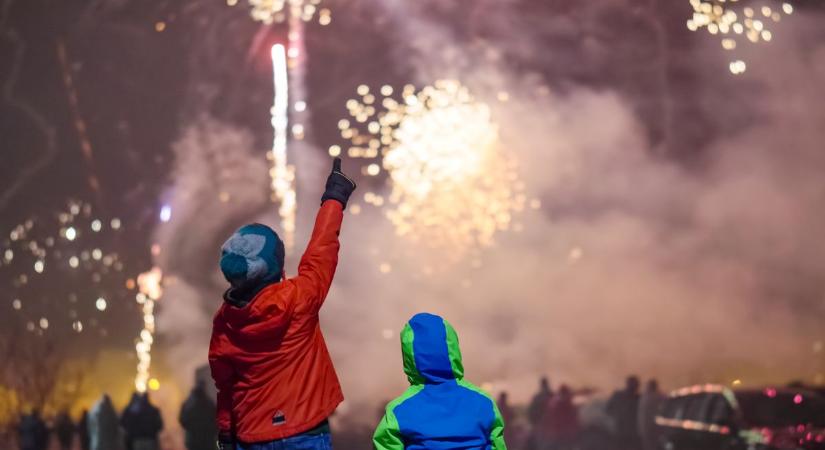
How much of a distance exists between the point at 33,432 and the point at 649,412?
4119mm

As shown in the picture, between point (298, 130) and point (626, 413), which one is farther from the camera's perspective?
point (298, 130)

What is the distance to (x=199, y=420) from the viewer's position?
652 centimetres

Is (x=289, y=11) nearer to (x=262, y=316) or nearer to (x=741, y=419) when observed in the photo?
(x=741, y=419)

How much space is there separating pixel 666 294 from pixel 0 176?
471 cm

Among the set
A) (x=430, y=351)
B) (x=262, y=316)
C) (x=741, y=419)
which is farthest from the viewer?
(x=741, y=419)

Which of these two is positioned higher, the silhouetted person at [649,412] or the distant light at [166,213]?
the distant light at [166,213]

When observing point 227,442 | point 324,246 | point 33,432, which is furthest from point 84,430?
point 324,246

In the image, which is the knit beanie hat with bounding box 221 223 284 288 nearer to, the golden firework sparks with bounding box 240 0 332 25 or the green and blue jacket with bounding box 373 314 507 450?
the green and blue jacket with bounding box 373 314 507 450

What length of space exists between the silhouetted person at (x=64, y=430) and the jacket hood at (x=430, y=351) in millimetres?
4614

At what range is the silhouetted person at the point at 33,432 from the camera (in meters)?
6.79

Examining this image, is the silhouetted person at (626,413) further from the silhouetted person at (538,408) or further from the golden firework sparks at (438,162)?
the golden firework sparks at (438,162)

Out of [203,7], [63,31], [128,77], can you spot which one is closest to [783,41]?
[203,7]

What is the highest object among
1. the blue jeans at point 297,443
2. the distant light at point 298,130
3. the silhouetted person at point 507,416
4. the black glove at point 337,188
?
the distant light at point 298,130

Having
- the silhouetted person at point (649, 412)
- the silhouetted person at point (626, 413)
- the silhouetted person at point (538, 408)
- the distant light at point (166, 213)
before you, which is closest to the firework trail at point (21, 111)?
the distant light at point (166, 213)
